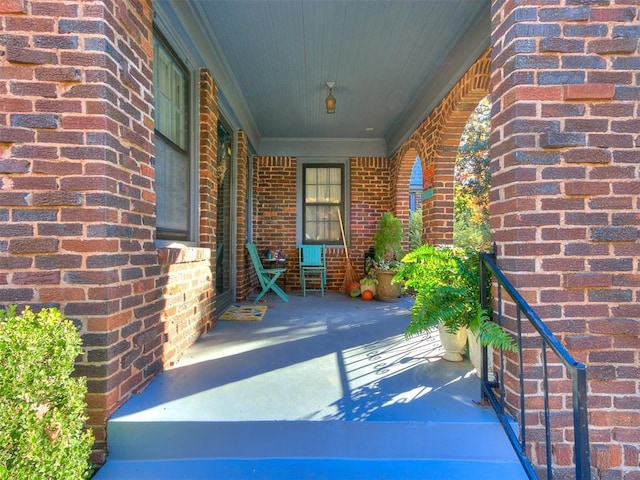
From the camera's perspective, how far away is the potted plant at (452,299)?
1.78 metres

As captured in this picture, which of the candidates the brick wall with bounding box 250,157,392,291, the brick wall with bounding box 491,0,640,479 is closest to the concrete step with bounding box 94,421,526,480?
the brick wall with bounding box 491,0,640,479

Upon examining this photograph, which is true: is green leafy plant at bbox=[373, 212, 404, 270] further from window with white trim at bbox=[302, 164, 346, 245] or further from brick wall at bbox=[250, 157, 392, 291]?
window with white trim at bbox=[302, 164, 346, 245]

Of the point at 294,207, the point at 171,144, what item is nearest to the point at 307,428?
the point at 171,144

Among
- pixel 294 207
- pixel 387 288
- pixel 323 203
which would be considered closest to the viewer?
pixel 387 288

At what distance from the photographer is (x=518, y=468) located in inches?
61.0

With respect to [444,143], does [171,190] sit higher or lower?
lower

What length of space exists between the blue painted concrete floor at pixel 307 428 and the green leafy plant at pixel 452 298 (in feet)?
1.22

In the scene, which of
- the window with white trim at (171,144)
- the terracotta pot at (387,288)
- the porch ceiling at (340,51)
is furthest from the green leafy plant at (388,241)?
the window with white trim at (171,144)

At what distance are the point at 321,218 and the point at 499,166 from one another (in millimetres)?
4763

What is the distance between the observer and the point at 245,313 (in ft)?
13.0

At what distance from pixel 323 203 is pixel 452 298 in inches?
182

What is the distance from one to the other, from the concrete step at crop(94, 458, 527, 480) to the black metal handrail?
15cm

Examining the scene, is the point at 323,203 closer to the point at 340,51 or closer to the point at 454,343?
the point at 340,51

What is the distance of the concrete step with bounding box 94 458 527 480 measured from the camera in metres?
1.52
